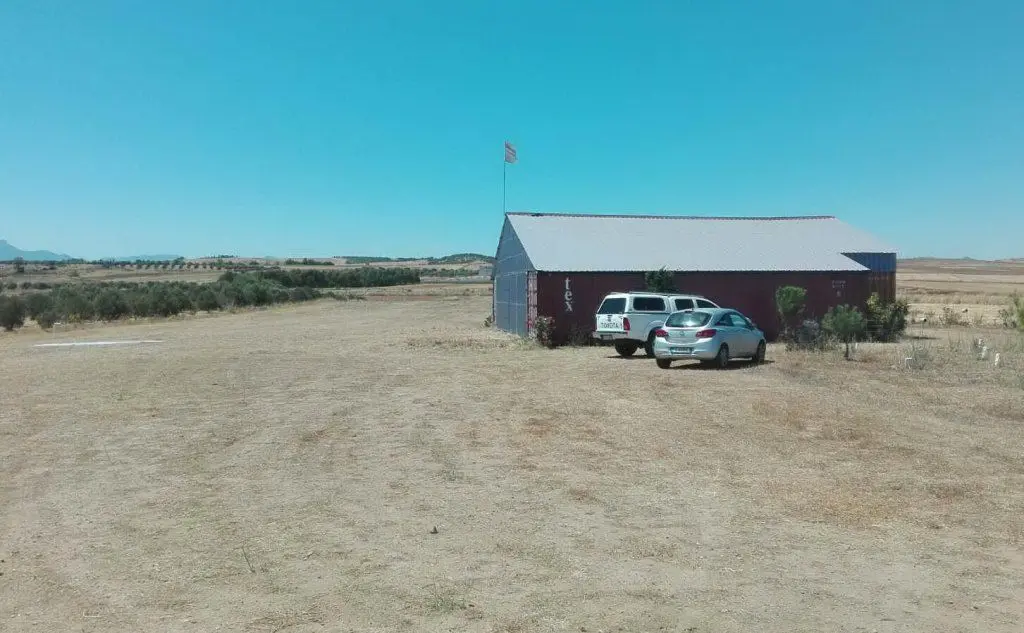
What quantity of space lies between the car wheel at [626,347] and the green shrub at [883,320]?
12.3 m

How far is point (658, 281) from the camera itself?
1298 inches

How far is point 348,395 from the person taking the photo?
59.3 feet

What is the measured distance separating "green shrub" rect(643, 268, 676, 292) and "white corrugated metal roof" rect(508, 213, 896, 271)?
0.54m

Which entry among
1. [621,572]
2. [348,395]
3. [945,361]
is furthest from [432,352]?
[621,572]

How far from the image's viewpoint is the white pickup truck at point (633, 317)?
25828 millimetres

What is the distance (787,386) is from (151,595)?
1464 cm

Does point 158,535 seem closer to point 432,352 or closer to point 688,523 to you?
point 688,523

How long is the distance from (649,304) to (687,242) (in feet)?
40.1

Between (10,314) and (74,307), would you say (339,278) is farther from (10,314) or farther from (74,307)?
(10,314)

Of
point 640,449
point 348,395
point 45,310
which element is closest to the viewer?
point 640,449

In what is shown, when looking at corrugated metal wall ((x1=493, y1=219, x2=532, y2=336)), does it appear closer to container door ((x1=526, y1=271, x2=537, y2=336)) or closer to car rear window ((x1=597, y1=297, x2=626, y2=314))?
container door ((x1=526, y1=271, x2=537, y2=336))

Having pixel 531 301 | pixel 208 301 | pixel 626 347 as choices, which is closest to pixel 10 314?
pixel 208 301

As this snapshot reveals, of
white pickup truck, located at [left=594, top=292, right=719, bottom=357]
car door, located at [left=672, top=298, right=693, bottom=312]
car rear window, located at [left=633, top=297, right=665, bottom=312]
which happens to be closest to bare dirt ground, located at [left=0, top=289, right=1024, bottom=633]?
white pickup truck, located at [left=594, top=292, right=719, bottom=357]

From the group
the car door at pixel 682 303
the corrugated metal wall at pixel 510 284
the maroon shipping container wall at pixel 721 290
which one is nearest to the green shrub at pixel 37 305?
the corrugated metal wall at pixel 510 284
